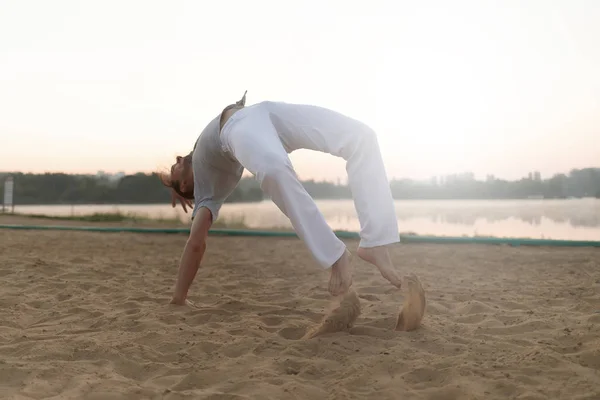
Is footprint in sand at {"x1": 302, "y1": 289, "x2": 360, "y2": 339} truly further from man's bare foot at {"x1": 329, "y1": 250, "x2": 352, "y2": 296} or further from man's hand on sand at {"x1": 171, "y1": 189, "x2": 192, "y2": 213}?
man's hand on sand at {"x1": 171, "y1": 189, "x2": 192, "y2": 213}

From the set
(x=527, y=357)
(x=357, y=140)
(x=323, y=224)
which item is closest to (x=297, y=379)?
(x=323, y=224)

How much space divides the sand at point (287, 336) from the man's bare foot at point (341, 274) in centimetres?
21

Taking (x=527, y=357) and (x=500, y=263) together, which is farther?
(x=500, y=263)

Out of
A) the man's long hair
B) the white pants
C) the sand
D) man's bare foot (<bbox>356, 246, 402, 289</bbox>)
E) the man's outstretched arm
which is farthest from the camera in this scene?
the man's long hair

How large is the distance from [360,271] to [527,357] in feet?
7.67

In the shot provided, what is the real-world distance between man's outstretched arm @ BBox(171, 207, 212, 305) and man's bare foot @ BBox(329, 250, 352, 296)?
3.21 feet

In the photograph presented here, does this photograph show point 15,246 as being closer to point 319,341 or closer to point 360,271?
point 360,271

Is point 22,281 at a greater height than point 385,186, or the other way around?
point 385,186

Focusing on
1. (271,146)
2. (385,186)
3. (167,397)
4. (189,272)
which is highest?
(271,146)

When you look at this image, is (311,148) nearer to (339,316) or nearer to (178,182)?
(339,316)

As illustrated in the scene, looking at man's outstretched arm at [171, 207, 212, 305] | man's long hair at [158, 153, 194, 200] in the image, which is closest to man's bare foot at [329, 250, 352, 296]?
man's outstretched arm at [171, 207, 212, 305]

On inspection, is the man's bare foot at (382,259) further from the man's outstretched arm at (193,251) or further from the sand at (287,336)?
the man's outstretched arm at (193,251)

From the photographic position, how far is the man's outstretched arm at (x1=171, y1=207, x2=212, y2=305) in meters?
2.86

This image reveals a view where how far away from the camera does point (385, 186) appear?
7.49ft
